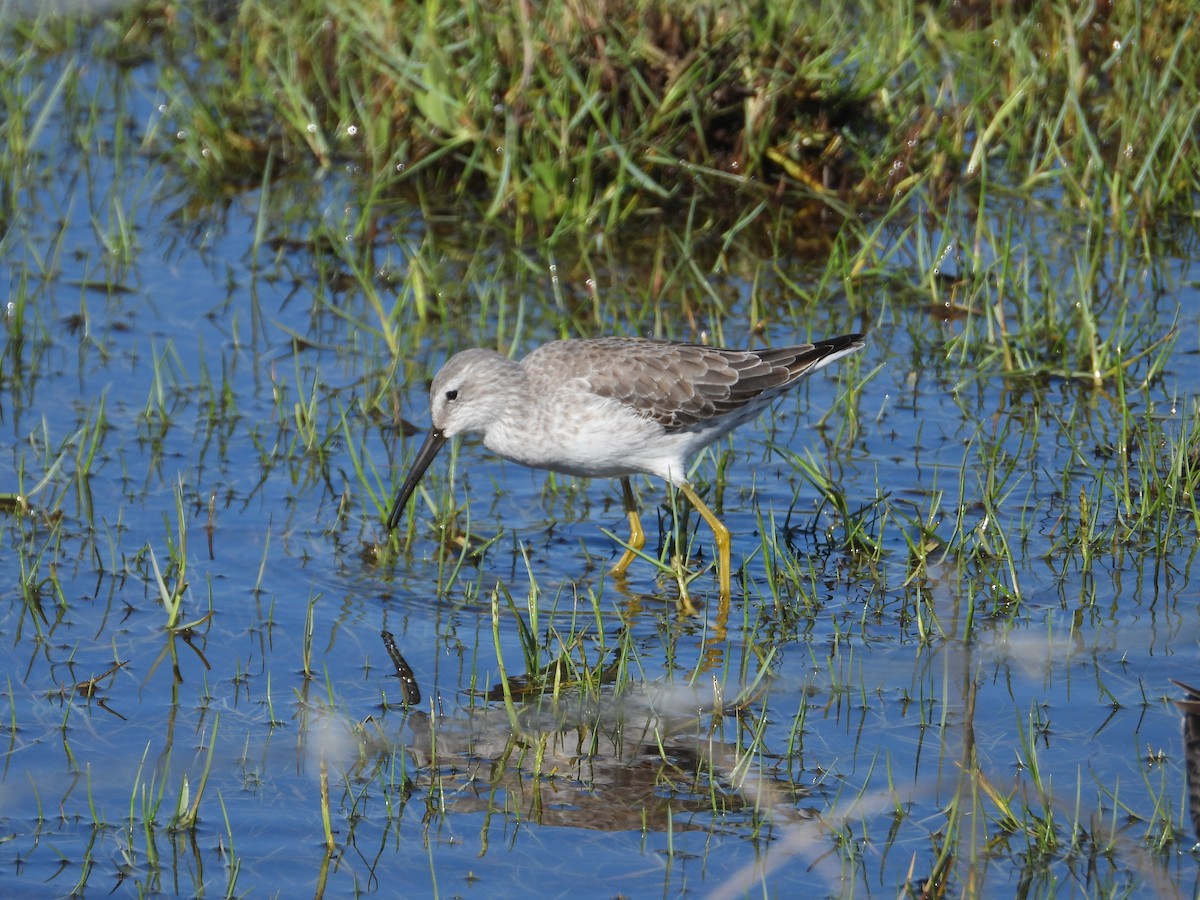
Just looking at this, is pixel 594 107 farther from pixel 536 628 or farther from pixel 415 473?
pixel 536 628

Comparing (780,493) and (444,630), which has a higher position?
(780,493)

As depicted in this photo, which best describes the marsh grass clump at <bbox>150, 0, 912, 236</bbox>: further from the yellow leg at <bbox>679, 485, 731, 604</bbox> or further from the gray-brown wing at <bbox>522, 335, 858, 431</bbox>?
the yellow leg at <bbox>679, 485, 731, 604</bbox>

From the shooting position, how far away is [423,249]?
32.5 feet

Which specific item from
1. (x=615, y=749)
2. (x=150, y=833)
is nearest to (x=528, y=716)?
(x=615, y=749)

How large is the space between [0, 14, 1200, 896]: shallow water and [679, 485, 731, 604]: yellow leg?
8cm

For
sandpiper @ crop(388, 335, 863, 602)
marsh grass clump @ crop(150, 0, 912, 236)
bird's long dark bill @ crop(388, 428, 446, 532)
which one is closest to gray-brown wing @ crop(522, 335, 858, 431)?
sandpiper @ crop(388, 335, 863, 602)

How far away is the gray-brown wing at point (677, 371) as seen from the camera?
7.07 meters

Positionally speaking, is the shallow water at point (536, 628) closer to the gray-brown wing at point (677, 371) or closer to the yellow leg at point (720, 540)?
the yellow leg at point (720, 540)

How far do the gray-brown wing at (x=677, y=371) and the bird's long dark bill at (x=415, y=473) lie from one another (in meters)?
0.54

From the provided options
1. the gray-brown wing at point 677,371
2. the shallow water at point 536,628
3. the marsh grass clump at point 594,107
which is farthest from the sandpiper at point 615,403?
the marsh grass clump at point 594,107

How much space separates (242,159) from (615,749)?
21.1 ft

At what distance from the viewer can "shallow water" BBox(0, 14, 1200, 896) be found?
498 centimetres

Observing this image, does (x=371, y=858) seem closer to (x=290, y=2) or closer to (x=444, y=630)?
(x=444, y=630)

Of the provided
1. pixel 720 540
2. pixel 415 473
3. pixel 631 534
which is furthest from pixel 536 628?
pixel 631 534
